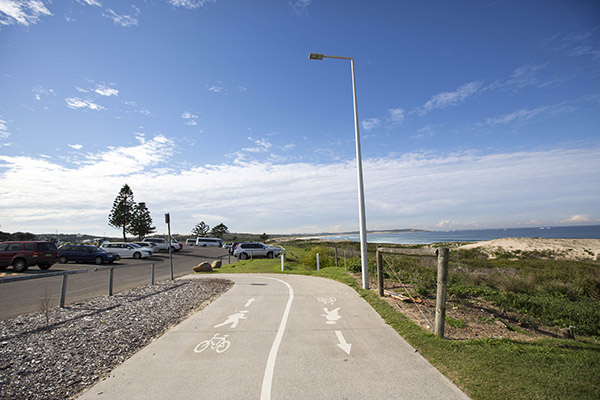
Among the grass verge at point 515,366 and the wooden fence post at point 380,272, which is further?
the wooden fence post at point 380,272

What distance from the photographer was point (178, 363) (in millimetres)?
4492

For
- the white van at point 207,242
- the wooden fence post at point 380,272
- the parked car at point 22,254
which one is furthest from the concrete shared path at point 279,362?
the white van at point 207,242

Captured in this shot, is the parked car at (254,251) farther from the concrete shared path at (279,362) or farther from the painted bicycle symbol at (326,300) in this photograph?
the concrete shared path at (279,362)

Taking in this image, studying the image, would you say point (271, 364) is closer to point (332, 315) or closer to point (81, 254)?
point (332, 315)

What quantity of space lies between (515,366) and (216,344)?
463 centimetres

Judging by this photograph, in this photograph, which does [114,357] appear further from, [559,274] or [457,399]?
[559,274]

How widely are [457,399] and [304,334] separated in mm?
3043

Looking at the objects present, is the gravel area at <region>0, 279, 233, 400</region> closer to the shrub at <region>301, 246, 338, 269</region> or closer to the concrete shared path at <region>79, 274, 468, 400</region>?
the concrete shared path at <region>79, 274, 468, 400</region>

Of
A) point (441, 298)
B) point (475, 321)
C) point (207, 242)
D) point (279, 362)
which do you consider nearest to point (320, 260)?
point (475, 321)

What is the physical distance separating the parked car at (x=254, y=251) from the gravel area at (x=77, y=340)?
803 inches

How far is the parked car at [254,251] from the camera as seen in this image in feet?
98.0

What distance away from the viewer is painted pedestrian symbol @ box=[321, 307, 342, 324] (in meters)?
6.82

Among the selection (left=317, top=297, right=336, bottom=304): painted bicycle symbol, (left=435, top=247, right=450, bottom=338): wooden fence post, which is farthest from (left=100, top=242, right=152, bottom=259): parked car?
(left=435, top=247, right=450, bottom=338): wooden fence post

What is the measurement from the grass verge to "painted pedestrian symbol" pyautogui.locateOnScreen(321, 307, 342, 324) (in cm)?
168
